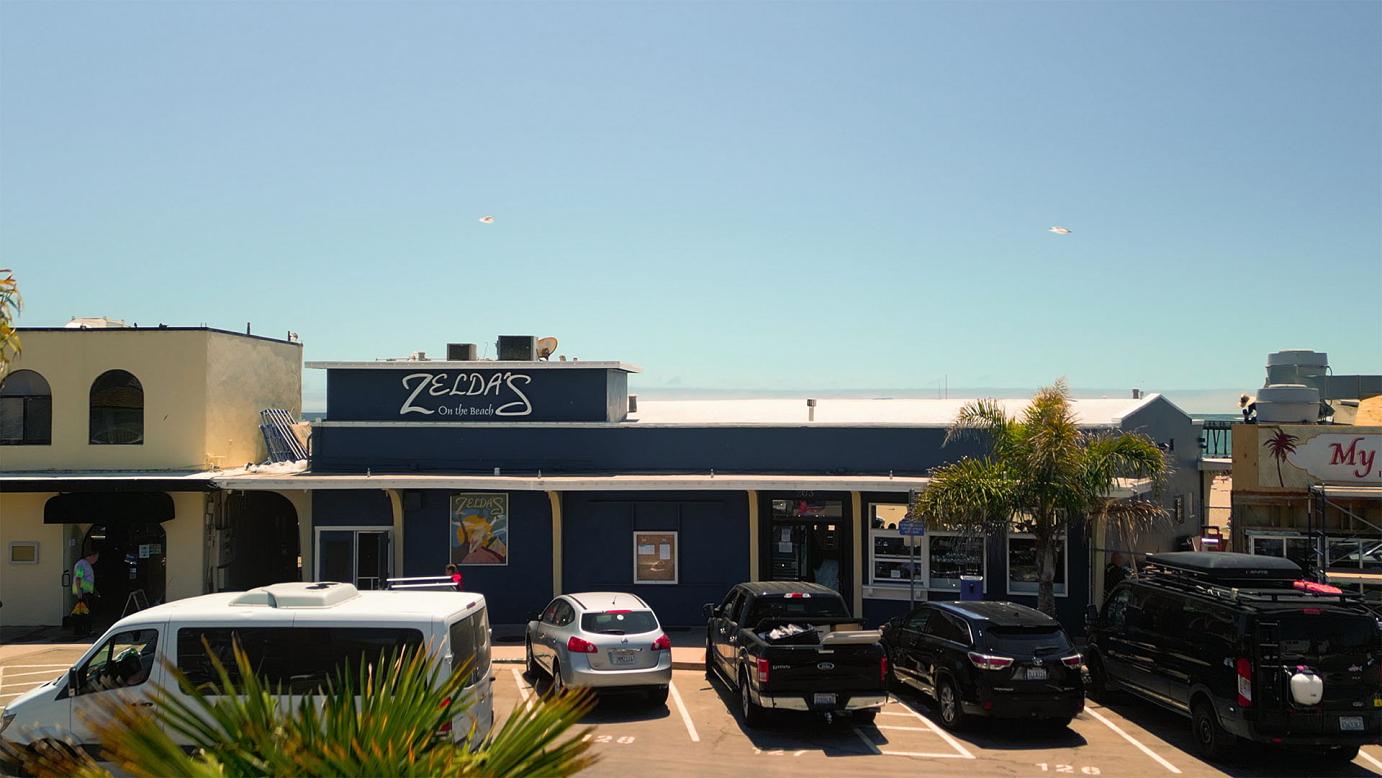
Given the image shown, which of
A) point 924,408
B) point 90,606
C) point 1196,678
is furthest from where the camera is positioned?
point 924,408

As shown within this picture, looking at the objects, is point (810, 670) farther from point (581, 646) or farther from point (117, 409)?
point (117, 409)

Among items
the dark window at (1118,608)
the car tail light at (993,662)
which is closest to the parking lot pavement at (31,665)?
the car tail light at (993,662)


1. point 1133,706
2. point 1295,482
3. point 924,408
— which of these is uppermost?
point 924,408

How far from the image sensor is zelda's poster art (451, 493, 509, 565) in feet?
70.3

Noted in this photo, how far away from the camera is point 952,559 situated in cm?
2073

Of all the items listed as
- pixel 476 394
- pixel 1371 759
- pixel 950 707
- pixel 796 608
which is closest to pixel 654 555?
pixel 476 394

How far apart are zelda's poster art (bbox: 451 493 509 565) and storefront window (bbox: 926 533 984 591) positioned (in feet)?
27.3

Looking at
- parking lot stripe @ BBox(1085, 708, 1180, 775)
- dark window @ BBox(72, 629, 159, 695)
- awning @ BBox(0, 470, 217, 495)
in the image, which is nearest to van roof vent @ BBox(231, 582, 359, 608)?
dark window @ BBox(72, 629, 159, 695)

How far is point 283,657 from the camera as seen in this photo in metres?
11.2

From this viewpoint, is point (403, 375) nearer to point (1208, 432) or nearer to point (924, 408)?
point (924, 408)

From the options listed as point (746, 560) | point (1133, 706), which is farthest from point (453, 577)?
point (1133, 706)

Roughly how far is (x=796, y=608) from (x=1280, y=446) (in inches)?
479

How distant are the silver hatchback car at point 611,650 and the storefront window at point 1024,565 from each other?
325 inches

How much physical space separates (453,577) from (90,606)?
8.62 metres
